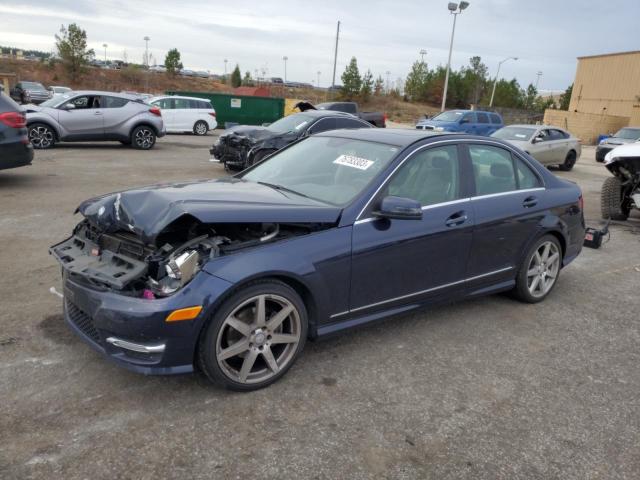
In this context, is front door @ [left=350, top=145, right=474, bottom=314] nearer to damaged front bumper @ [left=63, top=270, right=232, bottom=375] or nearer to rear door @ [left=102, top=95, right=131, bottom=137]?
damaged front bumper @ [left=63, top=270, right=232, bottom=375]

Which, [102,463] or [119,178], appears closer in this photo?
[102,463]

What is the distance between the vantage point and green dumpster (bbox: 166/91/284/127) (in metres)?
27.8

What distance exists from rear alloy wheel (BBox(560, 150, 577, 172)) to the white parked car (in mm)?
14375

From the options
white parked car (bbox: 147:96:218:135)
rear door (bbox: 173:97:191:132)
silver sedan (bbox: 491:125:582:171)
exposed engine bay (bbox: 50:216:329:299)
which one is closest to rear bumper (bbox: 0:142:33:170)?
exposed engine bay (bbox: 50:216:329:299)

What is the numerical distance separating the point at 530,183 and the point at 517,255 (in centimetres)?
71

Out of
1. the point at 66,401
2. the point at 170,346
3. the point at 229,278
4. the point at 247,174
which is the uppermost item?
the point at 247,174

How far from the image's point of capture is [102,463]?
263cm

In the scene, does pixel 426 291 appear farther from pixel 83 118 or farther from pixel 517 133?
pixel 517 133

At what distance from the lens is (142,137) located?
16031 mm

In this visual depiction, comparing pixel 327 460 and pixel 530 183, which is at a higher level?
pixel 530 183

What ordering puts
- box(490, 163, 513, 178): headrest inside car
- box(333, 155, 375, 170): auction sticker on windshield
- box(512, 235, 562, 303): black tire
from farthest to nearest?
box(512, 235, 562, 303): black tire < box(490, 163, 513, 178): headrest inside car < box(333, 155, 375, 170): auction sticker on windshield

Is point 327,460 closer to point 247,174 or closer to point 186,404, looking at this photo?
point 186,404

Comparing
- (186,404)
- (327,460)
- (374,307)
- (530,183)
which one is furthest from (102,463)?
(530,183)

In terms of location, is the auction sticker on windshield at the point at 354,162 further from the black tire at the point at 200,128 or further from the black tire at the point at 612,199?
the black tire at the point at 200,128
